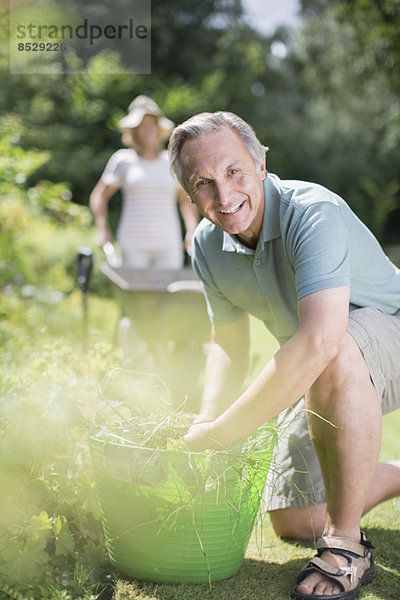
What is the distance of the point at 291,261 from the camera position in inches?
59.1

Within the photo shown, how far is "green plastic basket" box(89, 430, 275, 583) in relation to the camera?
52.8 inches

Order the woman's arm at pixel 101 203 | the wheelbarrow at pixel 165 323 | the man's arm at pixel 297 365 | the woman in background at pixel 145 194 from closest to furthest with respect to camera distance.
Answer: the man's arm at pixel 297 365
the wheelbarrow at pixel 165 323
the woman in background at pixel 145 194
the woman's arm at pixel 101 203

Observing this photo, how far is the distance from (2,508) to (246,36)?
53.4ft

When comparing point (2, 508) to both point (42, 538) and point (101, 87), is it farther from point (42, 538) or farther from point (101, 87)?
point (101, 87)

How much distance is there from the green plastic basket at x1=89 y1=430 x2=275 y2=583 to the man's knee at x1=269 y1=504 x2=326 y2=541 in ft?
0.86

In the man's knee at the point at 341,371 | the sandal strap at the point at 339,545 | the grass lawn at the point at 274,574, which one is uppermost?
the man's knee at the point at 341,371

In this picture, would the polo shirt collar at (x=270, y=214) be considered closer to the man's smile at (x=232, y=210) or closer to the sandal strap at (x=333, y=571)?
the man's smile at (x=232, y=210)

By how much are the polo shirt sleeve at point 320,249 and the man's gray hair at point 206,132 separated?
0.22 metres

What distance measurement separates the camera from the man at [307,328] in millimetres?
1323

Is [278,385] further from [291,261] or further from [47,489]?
[47,489]

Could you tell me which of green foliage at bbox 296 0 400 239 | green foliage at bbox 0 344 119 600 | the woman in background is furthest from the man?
green foliage at bbox 296 0 400 239

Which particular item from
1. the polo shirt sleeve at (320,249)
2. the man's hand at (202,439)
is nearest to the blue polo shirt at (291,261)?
the polo shirt sleeve at (320,249)

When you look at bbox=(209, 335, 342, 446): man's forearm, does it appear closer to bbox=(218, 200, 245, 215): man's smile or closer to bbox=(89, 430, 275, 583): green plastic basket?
bbox=(89, 430, 275, 583): green plastic basket

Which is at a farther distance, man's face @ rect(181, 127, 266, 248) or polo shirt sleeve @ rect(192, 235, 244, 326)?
polo shirt sleeve @ rect(192, 235, 244, 326)
